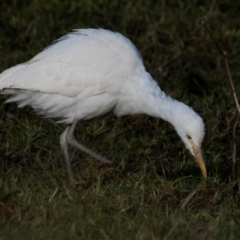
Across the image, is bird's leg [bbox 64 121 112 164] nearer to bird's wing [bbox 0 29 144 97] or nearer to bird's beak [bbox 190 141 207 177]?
bird's wing [bbox 0 29 144 97]

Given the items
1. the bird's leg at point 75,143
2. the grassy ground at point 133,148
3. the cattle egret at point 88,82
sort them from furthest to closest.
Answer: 1. the bird's leg at point 75,143
2. the cattle egret at point 88,82
3. the grassy ground at point 133,148

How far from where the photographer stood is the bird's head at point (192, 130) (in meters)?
7.04

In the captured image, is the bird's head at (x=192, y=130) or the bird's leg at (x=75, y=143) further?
the bird's leg at (x=75, y=143)

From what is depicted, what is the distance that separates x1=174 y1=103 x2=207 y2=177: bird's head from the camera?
7.04 m

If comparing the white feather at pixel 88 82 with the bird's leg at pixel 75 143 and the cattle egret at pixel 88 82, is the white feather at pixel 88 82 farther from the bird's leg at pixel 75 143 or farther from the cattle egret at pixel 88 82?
the bird's leg at pixel 75 143

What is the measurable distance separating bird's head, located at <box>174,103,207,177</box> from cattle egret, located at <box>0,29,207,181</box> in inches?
7.9

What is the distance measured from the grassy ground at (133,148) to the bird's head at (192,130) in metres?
0.20

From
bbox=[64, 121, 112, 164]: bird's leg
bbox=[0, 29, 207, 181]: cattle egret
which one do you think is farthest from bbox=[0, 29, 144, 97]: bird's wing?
bbox=[64, 121, 112, 164]: bird's leg

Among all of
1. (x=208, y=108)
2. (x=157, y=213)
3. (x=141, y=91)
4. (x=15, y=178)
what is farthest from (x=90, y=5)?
(x=157, y=213)

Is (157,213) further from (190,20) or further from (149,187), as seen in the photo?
(190,20)

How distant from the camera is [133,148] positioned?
8242 millimetres

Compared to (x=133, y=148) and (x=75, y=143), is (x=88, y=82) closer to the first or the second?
(x=75, y=143)

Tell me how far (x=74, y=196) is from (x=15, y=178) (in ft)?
2.53

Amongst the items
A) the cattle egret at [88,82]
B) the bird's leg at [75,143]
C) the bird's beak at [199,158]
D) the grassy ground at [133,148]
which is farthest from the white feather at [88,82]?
the grassy ground at [133,148]
